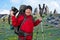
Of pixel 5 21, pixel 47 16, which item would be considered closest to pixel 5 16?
pixel 5 21

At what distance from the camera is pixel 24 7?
13.4 feet

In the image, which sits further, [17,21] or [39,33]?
[39,33]

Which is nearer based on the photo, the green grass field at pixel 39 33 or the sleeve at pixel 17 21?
the sleeve at pixel 17 21

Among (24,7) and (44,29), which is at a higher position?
(24,7)

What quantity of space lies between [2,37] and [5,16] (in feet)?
1.62

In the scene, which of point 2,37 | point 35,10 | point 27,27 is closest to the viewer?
point 27,27

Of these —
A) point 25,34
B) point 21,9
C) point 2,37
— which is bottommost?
point 2,37

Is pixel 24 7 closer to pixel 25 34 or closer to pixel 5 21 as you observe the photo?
pixel 25 34

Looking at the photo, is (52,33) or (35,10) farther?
(52,33)

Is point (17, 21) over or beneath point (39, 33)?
over

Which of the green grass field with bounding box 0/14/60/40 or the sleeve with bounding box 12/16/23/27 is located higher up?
the sleeve with bounding box 12/16/23/27

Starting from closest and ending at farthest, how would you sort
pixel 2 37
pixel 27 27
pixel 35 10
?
pixel 27 27, pixel 35 10, pixel 2 37

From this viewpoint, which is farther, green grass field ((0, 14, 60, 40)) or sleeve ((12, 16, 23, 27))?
green grass field ((0, 14, 60, 40))

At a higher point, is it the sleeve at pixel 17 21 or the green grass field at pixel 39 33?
the sleeve at pixel 17 21
